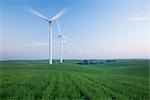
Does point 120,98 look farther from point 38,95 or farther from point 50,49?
point 50,49

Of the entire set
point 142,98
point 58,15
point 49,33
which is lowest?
point 142,98

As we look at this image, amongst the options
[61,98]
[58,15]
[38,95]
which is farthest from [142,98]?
[58,15]

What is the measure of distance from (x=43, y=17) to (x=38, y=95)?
2271cm

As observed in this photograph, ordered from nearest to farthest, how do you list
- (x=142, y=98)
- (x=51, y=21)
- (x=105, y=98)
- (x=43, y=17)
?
(x=105, y=98) → (x=142, y=98) → (x=43, y=17) → (x=51, y=21)

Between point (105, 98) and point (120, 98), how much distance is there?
666 millimetres

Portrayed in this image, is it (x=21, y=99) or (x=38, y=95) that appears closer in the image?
(x=21, y=99)

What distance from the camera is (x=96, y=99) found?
Answer: 766 centimetres

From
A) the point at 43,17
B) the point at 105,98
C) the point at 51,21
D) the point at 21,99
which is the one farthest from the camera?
the point at 51,21

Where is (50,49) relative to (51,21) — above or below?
below

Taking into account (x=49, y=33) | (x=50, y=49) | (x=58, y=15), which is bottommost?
(x=50, y=49)

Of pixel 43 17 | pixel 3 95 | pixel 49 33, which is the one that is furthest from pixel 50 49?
pixel 3 95

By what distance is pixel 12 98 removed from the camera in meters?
7.44

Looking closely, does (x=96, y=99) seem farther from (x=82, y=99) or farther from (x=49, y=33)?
(x=49, y=33)

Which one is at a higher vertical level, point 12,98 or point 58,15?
point 58,15
